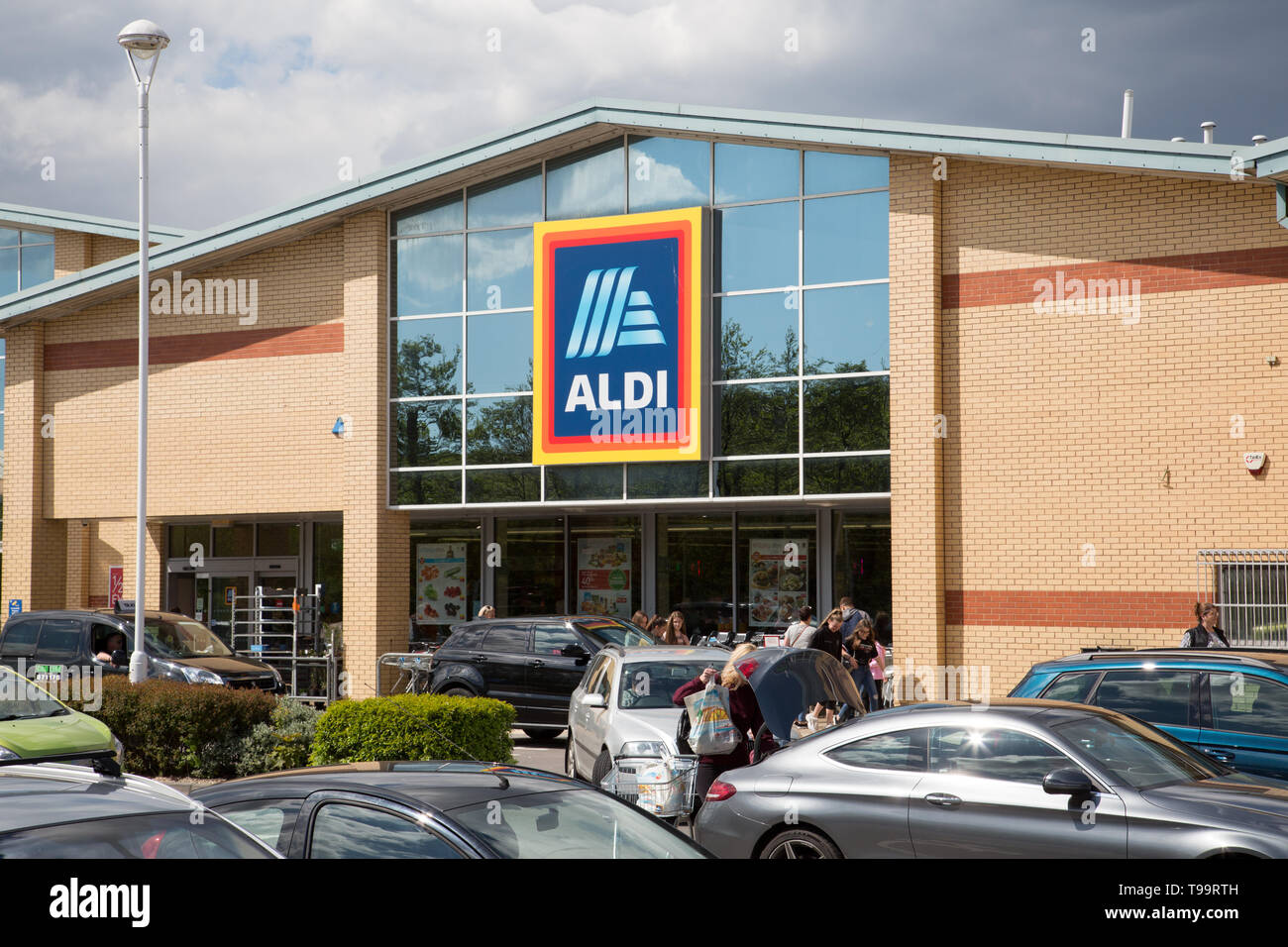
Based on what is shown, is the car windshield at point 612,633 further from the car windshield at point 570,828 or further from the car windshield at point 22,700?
the car windshield at point 570,828

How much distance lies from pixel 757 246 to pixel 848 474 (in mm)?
3859

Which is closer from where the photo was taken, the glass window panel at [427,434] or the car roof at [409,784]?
the car roof at [409,784]

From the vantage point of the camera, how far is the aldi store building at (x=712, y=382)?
1645 centimetres

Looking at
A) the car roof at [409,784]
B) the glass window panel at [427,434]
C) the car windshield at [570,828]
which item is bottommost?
the car windshield at [570,828]

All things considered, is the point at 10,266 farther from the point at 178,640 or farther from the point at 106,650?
the point at 106,650

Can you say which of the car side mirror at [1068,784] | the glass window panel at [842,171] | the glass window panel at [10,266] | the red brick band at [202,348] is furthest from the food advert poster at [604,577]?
the glass window panel at [10,266]

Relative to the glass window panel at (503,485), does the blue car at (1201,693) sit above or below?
below

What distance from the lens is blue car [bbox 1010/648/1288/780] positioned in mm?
8531

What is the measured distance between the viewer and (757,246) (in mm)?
19281

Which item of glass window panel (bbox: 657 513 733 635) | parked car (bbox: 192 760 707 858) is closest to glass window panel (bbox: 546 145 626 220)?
glass window panel (bbox: 657 513 733 635)

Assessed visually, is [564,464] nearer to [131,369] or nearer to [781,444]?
[781,444]

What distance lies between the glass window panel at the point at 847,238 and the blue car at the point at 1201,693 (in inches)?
392

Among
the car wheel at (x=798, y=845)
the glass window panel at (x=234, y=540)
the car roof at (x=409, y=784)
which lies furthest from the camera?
the glass window panel at (x=234, y=540)

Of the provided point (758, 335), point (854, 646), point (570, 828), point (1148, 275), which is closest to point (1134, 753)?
point (570, 828)
